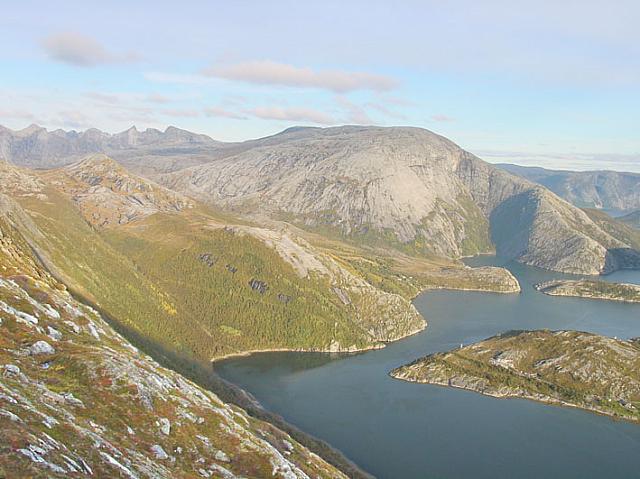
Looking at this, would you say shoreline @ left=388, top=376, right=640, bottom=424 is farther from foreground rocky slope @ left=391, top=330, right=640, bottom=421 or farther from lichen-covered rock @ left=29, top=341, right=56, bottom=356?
lichen-covered rock @ left=29, top=341, right=56, bottom=356

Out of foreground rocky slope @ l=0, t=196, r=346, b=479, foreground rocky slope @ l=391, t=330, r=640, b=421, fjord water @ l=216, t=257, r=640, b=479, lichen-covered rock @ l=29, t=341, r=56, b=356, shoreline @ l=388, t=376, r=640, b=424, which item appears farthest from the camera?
foreground rocky slope @ l=391, t=330, r=640, b=421

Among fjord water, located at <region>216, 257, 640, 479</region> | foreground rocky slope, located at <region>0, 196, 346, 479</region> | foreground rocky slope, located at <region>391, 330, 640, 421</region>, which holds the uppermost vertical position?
foreground rocky slope, located at <region>0, 196, 346, 479</region>

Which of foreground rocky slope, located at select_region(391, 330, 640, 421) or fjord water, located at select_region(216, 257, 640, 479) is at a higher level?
foreground rocky slope, located at select_region(391, 330, 640, 421)

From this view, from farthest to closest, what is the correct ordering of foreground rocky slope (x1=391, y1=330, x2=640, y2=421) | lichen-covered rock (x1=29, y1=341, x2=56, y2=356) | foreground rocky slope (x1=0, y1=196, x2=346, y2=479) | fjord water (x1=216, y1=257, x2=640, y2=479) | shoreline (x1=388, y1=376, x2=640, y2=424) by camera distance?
foreground rocky slope (x1=391, y1=330, x2=640, y2=421) < shoreline (x1=388, y1=376, x2=640, y2=424) < fjord water (x1=216, y1=257, x2=640, y2=479) < lichen-covered rock (x1=29, y1=341, x2=56, y2=356) < foreground rocky slope (x1=0, y1=196, x2=346, y2=479)

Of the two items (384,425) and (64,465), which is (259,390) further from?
(64,465)

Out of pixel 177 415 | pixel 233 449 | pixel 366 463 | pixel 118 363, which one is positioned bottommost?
pixel 366 463

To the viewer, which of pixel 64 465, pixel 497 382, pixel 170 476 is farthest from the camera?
pixel 497 382

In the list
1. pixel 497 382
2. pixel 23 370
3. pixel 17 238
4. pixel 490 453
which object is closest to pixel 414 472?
pixel 490 453

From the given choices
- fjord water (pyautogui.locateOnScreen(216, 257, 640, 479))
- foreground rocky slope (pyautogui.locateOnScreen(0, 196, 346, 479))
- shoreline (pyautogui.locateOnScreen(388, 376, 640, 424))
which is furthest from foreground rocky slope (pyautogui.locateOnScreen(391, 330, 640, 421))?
foreground rocky slope (pyautogui.locateOnScreen(0, 196, 346, 479))

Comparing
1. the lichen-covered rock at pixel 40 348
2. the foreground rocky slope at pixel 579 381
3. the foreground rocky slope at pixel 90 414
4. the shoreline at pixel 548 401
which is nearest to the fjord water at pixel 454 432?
the shoreline at pixel 548 401

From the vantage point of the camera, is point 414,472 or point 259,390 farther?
point 259,390
